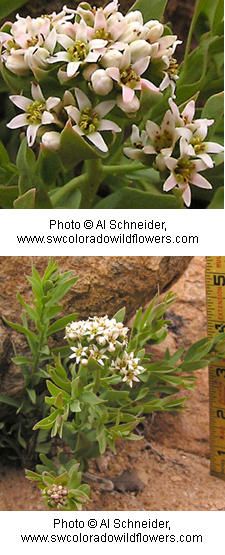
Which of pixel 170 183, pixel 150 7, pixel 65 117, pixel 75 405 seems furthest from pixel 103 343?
pixel 150 7

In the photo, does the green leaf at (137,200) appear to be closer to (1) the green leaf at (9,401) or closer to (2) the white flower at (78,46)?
(2) the white flower at (78,46)

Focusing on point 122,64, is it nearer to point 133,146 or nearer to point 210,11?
point 133,146

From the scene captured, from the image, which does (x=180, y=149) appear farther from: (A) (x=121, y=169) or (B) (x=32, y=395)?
(B) (x=32, y=395)

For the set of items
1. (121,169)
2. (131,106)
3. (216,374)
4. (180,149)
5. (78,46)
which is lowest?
(216,374)

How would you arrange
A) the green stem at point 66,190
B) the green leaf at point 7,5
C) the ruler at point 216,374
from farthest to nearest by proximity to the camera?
the ruler at point 216,374 < the green leaf at point 7,5 < the green stem at point 66,190

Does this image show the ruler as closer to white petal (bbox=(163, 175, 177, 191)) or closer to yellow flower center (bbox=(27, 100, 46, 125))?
white petal (bbox=(163, 175, 177, 191))

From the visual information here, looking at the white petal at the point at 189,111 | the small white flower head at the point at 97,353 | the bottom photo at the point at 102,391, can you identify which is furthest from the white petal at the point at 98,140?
the small white flower head at the point at 97,353
